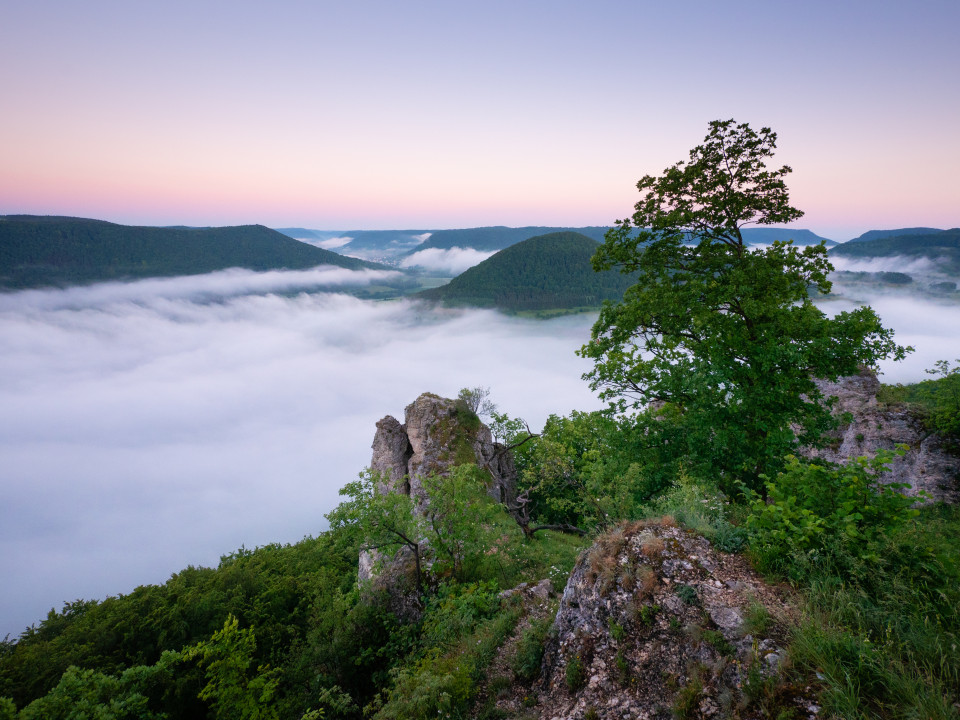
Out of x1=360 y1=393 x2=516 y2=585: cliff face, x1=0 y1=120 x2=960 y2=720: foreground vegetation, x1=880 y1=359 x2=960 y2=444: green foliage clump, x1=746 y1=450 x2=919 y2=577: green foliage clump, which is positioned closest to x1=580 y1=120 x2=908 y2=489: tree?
x1=0 y1=120 x2=960 y2=720: foreground vegetation

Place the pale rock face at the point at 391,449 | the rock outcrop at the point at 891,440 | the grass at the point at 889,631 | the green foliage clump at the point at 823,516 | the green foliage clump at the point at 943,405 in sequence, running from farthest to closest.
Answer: the pale rock face at the point at 391,449
the green foliage clump at the point at 943,405
the rock outcrop at the point at 891,440
the green foliage clump at the point at 823,516
the grass at the point at 889,631

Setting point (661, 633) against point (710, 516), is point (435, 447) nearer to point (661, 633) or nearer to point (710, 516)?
point (710, 516)

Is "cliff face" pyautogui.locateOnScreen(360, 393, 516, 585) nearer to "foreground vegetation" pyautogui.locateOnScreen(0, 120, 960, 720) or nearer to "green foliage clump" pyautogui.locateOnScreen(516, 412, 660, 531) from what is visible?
"green foliage clump" pyautogui.locateOnScreen(516, 412, 660, 531)

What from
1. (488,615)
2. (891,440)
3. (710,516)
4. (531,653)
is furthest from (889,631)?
(891,440)

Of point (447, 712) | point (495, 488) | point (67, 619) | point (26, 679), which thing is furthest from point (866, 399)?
point (67, 619)

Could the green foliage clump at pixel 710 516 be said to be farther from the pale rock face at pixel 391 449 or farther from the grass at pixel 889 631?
the pale rock face at pixel 391 449

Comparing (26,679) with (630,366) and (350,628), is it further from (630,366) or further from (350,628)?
(630,366)

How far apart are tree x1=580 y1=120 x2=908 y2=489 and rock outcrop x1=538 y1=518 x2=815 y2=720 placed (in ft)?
17.5

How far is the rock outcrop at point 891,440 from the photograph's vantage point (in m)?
15.8

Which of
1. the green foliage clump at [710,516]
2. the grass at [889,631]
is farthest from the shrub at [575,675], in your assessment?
the grass at [889,631]

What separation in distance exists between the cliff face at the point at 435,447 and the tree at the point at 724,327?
1203 centimetres

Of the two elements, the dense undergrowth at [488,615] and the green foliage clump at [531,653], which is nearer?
the dense undergrowth at [488,615]

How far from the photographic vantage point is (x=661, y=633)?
634 cm

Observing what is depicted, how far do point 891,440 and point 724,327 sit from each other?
1409 centimetres
